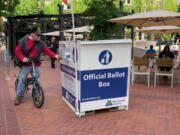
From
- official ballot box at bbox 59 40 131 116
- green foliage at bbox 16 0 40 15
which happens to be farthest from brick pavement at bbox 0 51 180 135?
green foliage at bbox 16 0 40 15

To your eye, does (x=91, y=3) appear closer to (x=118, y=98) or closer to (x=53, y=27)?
(x=118, y=98)

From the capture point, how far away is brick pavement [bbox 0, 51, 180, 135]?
475 centimetres

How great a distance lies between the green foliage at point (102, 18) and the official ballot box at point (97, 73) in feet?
11.4

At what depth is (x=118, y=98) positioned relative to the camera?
5777mm

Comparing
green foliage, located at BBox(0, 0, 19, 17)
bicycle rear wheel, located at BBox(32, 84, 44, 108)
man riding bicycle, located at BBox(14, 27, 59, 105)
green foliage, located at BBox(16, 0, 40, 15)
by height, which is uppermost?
green foliage, located at BBox(16, 0, 40, 15)

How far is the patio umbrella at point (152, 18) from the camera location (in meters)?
7.64

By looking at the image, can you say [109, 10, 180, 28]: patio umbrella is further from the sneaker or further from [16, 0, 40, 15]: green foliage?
[16, 0, 40, 15]: green foliage

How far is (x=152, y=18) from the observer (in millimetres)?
8906

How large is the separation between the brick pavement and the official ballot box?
0.85 feet

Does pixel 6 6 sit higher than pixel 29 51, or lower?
higher

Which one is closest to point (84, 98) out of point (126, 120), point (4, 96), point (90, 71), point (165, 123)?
point (90, 71)

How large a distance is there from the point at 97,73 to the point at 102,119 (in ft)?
3.02

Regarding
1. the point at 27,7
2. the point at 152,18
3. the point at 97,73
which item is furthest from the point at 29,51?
the point at 27,7

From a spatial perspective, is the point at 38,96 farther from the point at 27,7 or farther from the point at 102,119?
the point at 27,7
